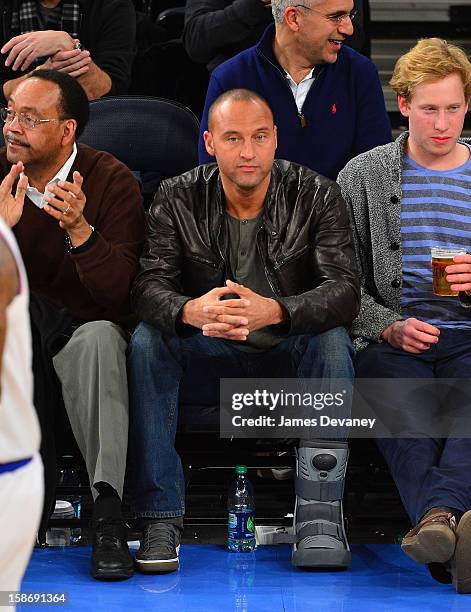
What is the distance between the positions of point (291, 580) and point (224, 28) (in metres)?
2.61

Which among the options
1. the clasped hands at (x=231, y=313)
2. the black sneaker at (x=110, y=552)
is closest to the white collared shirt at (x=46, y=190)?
the clasped hands at (x=231, y=313)

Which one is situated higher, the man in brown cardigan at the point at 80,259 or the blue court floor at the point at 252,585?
the man in brown cardigan at the point at 80,259

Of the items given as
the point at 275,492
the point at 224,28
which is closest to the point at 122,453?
the point at 275,492

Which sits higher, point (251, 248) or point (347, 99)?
point (347, 99)

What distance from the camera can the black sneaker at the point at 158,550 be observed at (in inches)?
149

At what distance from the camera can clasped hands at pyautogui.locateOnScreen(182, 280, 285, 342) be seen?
383 centimetres

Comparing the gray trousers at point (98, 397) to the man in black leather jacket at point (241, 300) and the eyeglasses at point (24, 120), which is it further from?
the eyeglasses at point (24, 120)

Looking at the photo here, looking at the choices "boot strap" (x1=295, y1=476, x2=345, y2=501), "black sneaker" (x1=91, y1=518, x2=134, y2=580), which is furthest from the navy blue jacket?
"black sneaker" (x1=91, y1=518, x2=134, y2=580)

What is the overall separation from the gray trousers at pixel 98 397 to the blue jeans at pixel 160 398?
49mm

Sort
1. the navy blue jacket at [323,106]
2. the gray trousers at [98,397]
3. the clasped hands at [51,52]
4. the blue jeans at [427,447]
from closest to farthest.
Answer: the blue jeans at [427,447] → the gray trousers at [98,397] → the navy blue jacket at [323,106] → the clasped hands at [51,52]

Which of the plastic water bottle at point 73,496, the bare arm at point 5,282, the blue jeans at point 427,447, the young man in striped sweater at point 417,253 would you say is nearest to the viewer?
the bare arm at point 5,282

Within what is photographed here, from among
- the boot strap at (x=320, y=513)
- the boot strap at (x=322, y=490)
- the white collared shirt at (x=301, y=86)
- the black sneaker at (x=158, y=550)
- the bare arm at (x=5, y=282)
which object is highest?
the white collared shirt at (x=301, y=86)

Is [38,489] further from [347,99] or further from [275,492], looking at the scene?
[347,99]

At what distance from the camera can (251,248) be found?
4.17 meters
